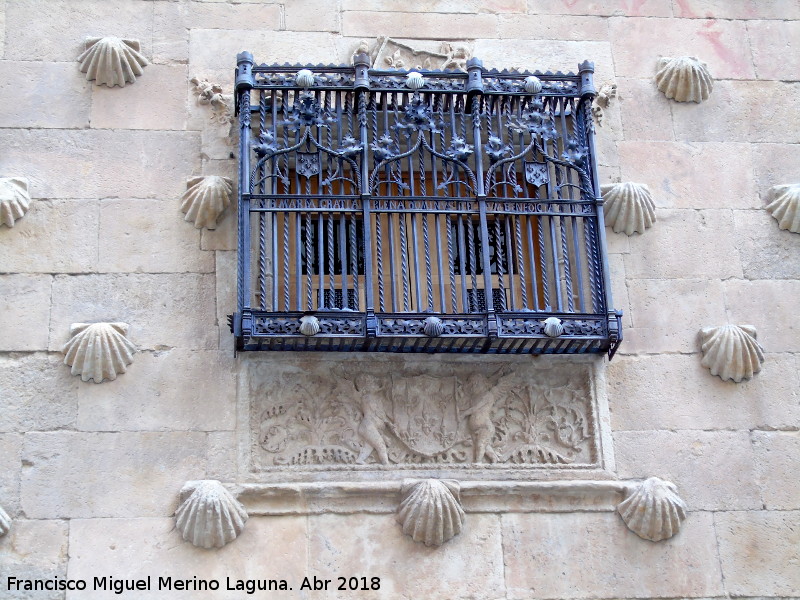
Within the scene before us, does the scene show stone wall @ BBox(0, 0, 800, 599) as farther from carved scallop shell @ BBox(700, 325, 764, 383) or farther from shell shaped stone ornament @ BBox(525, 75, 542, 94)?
shell shaped stone ornament @ BBox(525, 75, 542, 94)

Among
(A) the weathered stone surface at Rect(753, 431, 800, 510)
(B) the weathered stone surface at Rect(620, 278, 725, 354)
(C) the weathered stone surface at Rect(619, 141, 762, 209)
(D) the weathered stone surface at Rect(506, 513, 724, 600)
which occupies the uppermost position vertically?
(C) the weathered stone surface at Rect(619, 141, 762, 209)

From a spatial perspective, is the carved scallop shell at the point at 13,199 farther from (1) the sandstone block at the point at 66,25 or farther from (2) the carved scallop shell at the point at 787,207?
(2) the carved scallop shell at the point at 787,207

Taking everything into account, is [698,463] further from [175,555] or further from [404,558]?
[175,555]

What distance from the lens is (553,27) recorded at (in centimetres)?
748

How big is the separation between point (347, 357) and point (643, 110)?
7.91 feet

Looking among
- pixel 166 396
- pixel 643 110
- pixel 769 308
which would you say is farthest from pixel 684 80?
pixel 166 396

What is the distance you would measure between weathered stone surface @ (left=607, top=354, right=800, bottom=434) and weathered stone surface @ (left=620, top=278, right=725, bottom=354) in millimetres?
77

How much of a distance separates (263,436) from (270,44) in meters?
2.45

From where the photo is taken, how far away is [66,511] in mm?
5859

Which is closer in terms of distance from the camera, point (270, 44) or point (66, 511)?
point (66, 511)

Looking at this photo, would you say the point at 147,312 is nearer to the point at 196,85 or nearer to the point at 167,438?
the point at 167,438

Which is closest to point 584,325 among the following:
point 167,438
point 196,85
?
point 167,438

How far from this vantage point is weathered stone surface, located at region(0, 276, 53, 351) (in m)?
6.24

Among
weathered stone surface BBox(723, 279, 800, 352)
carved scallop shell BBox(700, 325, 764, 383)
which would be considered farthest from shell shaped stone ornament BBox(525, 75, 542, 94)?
carved scallop shell BBox(700, 325, 764, 383)
